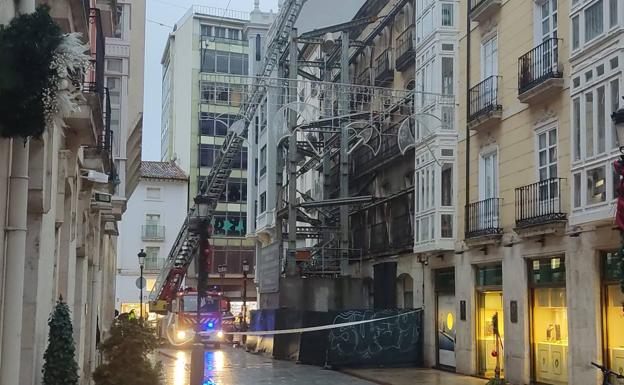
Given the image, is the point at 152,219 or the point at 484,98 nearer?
the point at 484,98

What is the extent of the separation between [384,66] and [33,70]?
2590cm

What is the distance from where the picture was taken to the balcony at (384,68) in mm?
31203

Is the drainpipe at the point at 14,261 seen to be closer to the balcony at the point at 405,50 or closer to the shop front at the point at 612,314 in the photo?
the shop front at the point at 612,314

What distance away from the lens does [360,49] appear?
117 ft

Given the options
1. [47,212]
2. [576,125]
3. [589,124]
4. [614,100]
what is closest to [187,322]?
[576,125]

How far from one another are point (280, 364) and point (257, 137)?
22467 mm

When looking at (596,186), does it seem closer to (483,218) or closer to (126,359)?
(483,218)

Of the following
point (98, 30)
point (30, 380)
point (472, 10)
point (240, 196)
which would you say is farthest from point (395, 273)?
point (240, 196)

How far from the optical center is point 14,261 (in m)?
7.79

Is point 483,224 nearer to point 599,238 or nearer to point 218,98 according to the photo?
point 599,238

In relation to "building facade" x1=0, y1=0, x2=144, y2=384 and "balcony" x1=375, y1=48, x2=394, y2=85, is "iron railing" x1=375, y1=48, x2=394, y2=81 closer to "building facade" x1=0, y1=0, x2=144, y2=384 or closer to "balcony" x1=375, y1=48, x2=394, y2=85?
"balcony" x1=375, y1=48, x2=394, y2=85

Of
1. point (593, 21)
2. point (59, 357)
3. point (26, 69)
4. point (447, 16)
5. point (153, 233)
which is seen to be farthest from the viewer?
point (153, 233)

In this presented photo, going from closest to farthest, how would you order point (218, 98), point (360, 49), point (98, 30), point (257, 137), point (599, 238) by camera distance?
point (98, 30) → point (599, 238) → point (218, 98) → point (360, 49) → point (257, 137)

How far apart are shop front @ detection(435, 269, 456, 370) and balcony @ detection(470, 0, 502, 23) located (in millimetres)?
7376
